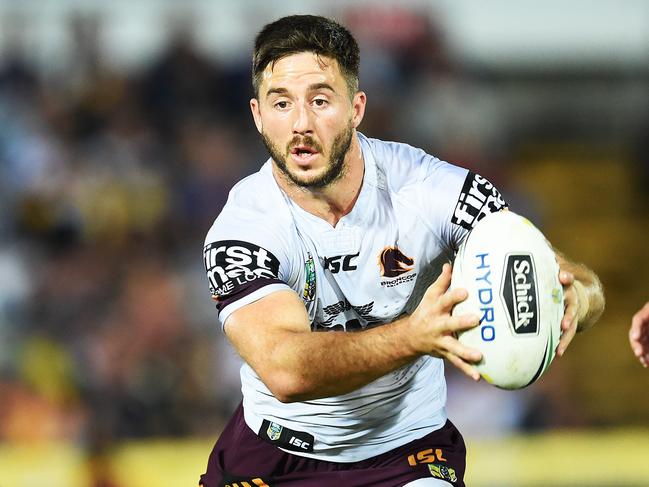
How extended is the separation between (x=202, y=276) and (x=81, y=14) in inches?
97.3

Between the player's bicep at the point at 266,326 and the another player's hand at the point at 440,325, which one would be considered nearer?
the another player's hand at the point at 440,325

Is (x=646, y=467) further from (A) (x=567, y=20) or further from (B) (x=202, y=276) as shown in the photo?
(A) (x=567, y=20)

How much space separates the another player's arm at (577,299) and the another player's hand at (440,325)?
0.44 meters

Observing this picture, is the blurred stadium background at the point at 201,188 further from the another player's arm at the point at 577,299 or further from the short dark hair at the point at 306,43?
the short dark hair at the point at 306,43

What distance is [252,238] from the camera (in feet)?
11.3

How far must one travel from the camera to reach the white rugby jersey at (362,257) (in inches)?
137

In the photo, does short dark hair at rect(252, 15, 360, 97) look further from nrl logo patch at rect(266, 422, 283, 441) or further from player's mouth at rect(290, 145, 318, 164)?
nrl logo patch at rect(266, 422, 283, 441)

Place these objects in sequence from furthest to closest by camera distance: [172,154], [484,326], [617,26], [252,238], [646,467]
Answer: [617,26]
[172,154]
[646,467]
[252,238]
[484,326]

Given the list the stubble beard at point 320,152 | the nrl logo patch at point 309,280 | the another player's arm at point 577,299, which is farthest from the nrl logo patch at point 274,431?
the another player's arm at point 577,299

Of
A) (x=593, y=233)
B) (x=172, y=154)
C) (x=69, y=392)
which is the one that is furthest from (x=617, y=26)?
(x=69, y=392)

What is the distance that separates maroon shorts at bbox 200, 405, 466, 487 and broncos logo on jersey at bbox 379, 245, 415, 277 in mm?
634

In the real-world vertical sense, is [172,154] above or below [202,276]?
above

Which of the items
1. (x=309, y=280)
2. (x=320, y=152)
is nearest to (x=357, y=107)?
(x=320, y=152)

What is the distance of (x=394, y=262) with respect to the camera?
3.60 meters
